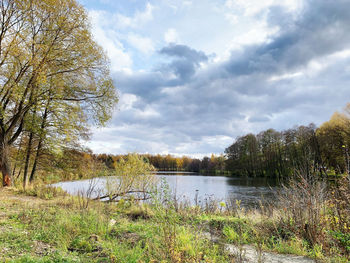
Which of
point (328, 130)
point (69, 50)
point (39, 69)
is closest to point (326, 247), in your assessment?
point (39, 69)

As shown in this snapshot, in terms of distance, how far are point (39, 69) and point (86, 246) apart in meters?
9.68

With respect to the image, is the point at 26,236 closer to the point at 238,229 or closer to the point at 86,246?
the point at 86,246

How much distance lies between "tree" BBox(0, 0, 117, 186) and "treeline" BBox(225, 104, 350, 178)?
2801cm

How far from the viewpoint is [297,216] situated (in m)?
5.64

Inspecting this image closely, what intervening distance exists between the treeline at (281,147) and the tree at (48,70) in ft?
91.9

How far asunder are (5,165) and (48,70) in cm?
568

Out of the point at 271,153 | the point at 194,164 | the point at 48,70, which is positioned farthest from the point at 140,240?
the point at 194,164

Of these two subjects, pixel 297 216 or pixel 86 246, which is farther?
pixel 297 216

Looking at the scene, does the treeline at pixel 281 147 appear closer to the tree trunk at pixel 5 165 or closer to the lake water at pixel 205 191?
the lake water at pixel 205 191

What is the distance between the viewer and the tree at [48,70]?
1173 centimetres

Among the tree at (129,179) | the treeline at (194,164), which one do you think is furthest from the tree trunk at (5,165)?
the treeline at (194,164)

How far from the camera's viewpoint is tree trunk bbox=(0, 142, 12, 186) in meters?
12.5

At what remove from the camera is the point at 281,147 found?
51344 mm

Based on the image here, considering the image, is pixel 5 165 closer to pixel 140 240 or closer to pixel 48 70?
pixel 48 70
